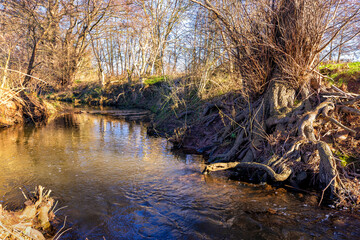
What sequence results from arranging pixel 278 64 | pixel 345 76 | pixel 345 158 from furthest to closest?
1. pixel 345 76
2. pixel 278 64
3. pixel 345 158

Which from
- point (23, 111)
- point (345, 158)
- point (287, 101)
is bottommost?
point (345, 158)

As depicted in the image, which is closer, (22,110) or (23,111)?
(22,110)

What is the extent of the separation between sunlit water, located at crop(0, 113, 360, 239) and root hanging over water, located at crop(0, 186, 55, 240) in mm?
355

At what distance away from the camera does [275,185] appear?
592cm

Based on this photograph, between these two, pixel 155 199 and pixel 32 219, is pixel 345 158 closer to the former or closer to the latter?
pixel 155 199

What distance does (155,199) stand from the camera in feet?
17.1

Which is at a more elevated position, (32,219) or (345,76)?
(345,76)

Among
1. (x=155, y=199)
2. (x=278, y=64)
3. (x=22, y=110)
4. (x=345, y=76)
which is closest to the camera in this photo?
(x=155, y=199)

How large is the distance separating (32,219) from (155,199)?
7.32 feet

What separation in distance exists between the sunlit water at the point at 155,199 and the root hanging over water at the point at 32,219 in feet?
1.16

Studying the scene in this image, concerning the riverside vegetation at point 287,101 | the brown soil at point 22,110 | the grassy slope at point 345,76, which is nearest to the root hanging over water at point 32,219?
the riverside vegetation at point 287,101

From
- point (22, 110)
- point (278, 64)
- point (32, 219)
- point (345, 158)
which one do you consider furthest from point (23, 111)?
point (345, 158)

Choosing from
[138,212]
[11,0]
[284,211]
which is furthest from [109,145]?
[11,0]

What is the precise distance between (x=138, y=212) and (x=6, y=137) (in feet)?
28.0
